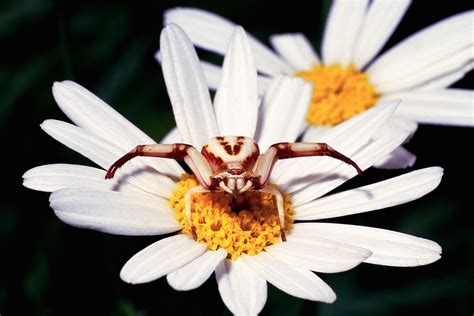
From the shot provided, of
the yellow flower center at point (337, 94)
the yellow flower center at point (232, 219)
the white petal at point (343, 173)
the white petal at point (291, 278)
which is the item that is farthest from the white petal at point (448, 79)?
the white petal at point (291, 278)

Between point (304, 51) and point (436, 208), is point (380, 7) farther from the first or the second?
point (436, 208)

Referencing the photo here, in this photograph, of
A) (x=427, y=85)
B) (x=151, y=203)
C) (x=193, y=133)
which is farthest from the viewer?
(x=427, y=85)

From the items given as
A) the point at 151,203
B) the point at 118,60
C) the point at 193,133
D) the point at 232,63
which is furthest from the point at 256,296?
the point at 118,60

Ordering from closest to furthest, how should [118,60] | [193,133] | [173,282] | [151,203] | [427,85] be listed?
[173,282]
[151,203]
[193,133]
[427,85]
[118,60]

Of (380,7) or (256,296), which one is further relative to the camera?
(380,7)

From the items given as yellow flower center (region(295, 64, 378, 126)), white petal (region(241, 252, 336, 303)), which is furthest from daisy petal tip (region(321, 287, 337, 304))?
yellow flower center (region(295, 64, 378, 126))

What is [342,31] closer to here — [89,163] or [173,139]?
[173,139]
